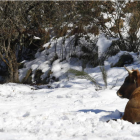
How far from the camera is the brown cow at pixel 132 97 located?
13.2 feet

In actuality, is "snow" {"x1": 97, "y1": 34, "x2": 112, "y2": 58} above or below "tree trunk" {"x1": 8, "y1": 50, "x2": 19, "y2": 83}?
above

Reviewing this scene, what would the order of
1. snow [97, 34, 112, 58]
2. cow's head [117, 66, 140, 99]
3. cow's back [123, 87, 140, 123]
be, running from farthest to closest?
1. snow [97, 34, 112, 58]
2. cow's head [117, 66, 140, 99]
3. cow's back [123, 87, 140, 123]

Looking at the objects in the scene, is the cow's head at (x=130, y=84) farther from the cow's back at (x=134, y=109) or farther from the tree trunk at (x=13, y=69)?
the tree trunk at (x=13, y=69)

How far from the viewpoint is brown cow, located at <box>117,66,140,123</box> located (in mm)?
4031

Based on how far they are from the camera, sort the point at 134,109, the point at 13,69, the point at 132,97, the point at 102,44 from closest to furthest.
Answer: the point at 134,109, the point at 132,97, the point at 102,44, the point at 13,69

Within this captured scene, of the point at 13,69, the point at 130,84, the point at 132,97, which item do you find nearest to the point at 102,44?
the point at 13,69

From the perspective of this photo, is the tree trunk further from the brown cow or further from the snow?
the brown cow

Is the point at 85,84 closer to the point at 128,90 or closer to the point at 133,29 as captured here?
the point at 133,29

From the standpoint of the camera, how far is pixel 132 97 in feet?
13.8

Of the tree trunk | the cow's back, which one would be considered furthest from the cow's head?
the tree trunk

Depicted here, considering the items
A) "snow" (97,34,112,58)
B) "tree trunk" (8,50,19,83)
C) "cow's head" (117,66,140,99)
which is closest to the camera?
"cow's head" (117,66,140,99)

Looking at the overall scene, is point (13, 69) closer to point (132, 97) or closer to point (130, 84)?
point (130, 84)

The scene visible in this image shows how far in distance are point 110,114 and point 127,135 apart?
4.44 ft

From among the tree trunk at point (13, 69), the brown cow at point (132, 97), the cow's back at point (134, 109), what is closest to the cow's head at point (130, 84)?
the brown cow at point (132, 97)
